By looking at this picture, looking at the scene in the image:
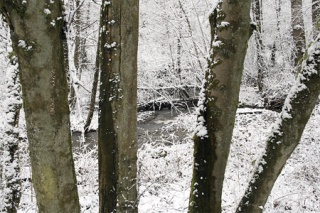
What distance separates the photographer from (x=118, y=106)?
5.67ft

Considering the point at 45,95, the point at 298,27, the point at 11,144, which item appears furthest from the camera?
the point at 298,27

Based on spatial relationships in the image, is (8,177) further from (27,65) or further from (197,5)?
(197,5)

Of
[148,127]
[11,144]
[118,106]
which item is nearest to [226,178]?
[11,144]

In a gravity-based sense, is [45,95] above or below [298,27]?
below

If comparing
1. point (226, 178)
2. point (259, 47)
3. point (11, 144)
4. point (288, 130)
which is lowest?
point (226, 178)

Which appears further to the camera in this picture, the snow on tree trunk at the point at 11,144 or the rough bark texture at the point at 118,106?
the snow on tree trunk at the point at 11,144

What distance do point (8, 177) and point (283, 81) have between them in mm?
10202

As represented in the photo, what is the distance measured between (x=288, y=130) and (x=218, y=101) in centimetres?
49

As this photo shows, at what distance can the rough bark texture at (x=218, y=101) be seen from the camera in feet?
5.80

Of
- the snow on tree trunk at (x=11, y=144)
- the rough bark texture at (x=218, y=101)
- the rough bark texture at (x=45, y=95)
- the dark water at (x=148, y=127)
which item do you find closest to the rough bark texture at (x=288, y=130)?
the rough bark texture at (x=218, y=101)

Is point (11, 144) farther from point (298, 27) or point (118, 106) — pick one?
point (298, 27)

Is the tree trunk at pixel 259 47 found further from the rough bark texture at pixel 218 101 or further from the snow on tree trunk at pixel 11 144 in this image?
the rough bark texture at pixel 218 101

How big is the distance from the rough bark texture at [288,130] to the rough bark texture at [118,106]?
2.67 ft

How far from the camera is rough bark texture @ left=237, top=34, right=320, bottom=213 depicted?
1929 millimetres
